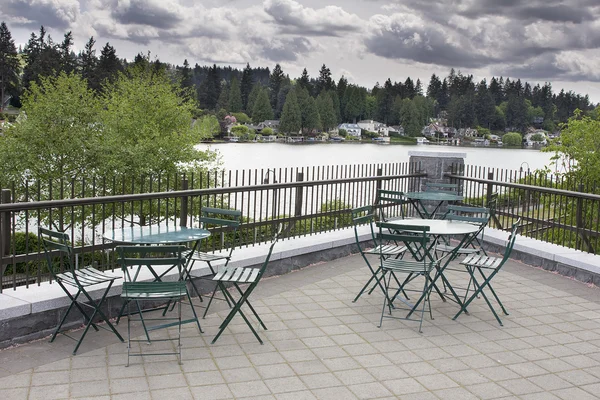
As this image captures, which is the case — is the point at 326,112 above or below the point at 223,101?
below

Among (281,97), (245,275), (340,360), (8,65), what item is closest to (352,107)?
(281,97)

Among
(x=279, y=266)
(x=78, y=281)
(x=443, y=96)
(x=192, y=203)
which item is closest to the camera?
(x=78, y=281)

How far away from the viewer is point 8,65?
78625mm

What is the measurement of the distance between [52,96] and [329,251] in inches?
1133

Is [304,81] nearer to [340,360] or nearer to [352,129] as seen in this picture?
[352,129]

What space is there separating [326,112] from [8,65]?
69027 mm

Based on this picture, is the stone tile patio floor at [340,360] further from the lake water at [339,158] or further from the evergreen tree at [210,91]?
the evergreen tree at [210,91]

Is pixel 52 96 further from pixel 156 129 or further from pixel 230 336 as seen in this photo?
pixel 230 336

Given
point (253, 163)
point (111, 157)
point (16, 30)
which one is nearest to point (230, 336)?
point (111, 157)

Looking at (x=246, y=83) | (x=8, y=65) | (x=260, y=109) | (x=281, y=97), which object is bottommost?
(x=260, y=109)

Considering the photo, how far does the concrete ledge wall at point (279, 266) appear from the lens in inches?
191

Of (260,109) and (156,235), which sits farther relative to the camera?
(260,109)

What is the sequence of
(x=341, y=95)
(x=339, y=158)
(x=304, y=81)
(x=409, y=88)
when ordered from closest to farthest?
(x=339, y=158) < (x=304, y=81) < (x=341, y=95) < (x=409, y=88)

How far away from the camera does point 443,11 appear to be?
243 ft
